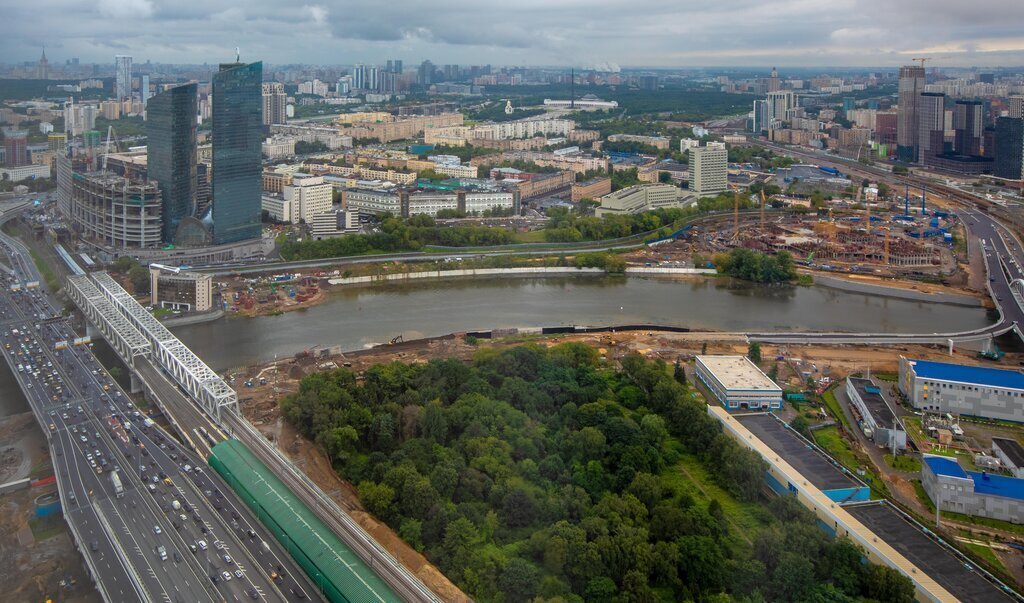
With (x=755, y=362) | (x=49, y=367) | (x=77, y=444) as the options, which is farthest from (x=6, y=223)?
(x=755, y=362)

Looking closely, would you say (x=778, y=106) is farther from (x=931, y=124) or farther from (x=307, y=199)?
(x=307, y=199)

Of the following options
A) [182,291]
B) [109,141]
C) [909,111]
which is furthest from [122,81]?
[909,111]

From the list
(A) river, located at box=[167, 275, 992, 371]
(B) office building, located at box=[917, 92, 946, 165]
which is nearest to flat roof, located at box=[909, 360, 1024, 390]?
(A) river, located at box=[167, 275, 992, 371]

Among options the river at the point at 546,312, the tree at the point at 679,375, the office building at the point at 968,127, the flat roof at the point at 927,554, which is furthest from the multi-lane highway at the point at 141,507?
the office building at the point at 968,127

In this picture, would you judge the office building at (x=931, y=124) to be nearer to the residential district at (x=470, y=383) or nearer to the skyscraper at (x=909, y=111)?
the skyscraper at (x=909, y=111)

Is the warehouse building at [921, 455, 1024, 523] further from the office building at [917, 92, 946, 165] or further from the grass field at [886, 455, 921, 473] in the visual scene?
the office building at [917, 92, 946, 165]
